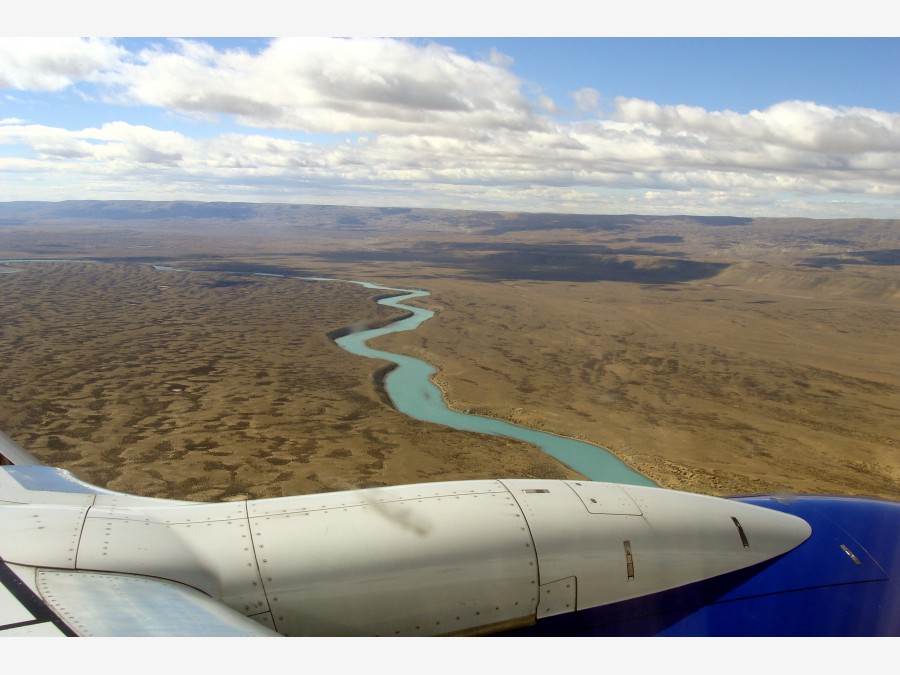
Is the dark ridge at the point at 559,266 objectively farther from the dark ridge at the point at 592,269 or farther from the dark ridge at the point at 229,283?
the dark ridge at the point at 229,283

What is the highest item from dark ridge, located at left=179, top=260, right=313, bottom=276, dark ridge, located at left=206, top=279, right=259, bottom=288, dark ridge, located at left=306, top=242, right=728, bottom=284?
dark ridge, located at left=306, top=242, right=728, bottom=284

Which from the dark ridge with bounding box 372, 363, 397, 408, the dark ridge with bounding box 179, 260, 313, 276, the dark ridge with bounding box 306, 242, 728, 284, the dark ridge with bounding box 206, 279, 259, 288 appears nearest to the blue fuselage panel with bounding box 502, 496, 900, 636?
the dark ridge with bounding box 372, 363, 397, 408

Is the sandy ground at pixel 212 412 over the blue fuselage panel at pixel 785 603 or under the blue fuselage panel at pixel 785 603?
under

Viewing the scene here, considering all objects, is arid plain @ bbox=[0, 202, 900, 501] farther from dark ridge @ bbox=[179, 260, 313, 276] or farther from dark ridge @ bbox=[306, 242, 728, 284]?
dark ridge @ bbox=[306, 242, 728, 284]

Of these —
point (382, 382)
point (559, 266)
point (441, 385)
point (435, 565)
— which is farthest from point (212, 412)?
point (559, 266)

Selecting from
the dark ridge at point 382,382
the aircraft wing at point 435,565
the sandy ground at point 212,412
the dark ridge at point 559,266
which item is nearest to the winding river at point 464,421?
the dark ridge at point 382,382

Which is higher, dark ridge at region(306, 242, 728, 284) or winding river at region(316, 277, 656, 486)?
dark ridge at region(306, 242, 728, 284)

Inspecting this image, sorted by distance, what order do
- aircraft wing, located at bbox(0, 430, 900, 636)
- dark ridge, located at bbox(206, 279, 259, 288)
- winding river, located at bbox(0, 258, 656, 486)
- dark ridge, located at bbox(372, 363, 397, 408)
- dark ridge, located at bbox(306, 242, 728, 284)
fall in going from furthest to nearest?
dark ridge, located at bbox(306, 242, 728, 284) → dark ridge, located at bbox(206, 279, 259, 288) → dark ridge, located at bbox(372, 363, 397, 408) → winding river, located at bbox(0, 258, 656, 486) → aircraft wing, located at bbox(0, 430, 900, 636)

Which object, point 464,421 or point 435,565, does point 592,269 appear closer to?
point 464,421
